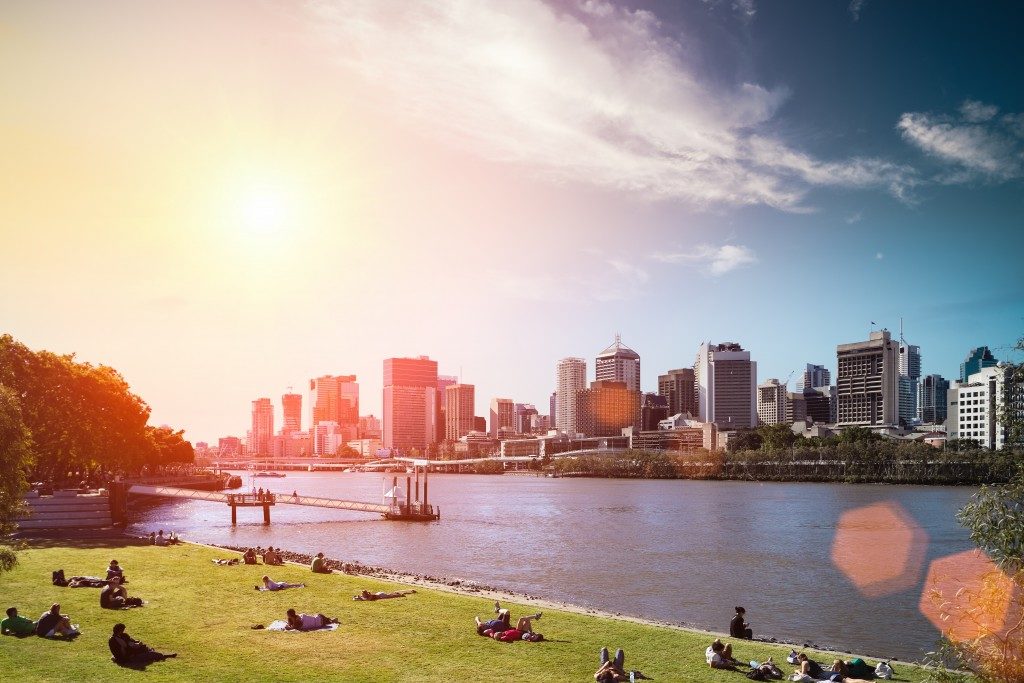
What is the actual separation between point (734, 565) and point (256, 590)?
3671 centimetres

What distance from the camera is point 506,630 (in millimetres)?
25766

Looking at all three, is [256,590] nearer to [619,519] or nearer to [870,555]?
[870,555]

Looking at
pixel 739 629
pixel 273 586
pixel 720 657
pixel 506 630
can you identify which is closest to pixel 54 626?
pixel 273 586

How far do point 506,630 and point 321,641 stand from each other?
20.6ft

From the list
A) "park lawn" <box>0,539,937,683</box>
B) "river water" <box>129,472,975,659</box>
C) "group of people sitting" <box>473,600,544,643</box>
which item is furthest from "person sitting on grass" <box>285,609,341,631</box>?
"river water" <box>129,472,975,659</box>

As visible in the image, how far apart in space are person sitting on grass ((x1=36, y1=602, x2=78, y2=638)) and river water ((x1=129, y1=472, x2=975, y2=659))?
25.9m

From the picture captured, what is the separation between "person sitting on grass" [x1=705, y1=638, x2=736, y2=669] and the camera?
22.8 metres

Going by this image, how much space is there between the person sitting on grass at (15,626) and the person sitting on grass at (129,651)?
3.61 meters

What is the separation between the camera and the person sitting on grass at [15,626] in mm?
22703

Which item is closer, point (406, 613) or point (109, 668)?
point (109, 668)

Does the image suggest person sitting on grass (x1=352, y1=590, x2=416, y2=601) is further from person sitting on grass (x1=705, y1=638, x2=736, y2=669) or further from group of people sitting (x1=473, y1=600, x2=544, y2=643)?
person sitting on grass (x1=705, y1=638, x2=736, y2=669)

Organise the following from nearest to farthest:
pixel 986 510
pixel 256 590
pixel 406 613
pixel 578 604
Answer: pixel 986 510
pixel 406 613
pixel 256 590
pixel 578 604

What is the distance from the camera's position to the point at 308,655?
73.6ft

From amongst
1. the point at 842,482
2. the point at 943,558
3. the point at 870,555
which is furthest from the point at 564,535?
the point at 842,482
